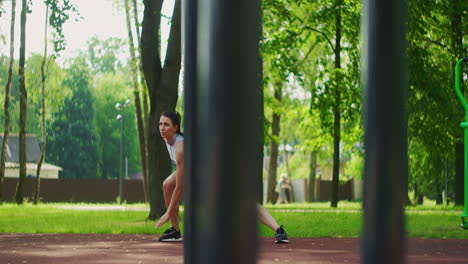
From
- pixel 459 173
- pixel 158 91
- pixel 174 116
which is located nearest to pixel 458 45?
pixel 459 173

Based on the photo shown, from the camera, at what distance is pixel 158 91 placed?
16.5 meters

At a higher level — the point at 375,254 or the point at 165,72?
the point at 165,72

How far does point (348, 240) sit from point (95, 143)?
73674 mm

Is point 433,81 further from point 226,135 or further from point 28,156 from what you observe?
point 28,156

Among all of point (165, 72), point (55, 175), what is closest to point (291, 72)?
point (165, 72)

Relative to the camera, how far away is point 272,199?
4216cm

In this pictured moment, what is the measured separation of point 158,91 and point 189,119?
15745 mm

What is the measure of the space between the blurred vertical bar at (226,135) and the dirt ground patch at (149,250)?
7181 mm

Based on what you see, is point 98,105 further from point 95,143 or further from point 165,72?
point 165,72

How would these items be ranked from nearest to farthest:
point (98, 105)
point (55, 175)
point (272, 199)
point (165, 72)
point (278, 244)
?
point (278, 244)
point (165, 72)
point (272, 199)
point (98, 105)
point (55, 175)

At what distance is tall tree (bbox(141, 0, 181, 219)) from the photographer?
649 inches

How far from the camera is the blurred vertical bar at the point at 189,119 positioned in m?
0.87

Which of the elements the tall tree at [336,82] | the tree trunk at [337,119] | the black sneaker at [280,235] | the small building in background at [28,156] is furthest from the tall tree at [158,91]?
the small building in background at [28,156]

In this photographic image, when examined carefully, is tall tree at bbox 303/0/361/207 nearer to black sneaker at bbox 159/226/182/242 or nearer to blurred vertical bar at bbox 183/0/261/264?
black sneaker at bbox 159/226/182/242
